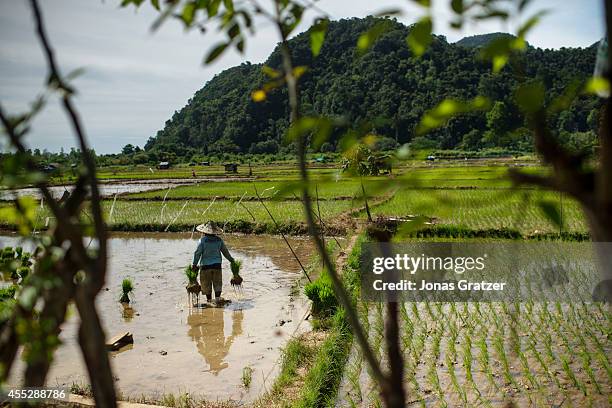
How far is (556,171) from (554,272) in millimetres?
7939

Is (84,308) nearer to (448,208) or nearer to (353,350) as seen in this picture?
(448,208)

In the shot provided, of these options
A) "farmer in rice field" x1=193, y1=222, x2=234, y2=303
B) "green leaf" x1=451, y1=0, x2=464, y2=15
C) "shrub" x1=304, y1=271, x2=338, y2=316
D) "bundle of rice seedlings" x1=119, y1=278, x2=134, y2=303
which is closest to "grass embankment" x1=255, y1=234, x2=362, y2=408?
"shrub" x1=304, y1=271, x2=338, y2=316

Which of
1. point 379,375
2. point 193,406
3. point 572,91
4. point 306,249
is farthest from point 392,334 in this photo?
point 306,249

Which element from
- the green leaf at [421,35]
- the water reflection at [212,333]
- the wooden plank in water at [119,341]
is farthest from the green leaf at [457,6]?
the wooden plank in water at [119,341]

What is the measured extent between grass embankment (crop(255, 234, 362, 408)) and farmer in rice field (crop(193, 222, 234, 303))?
6.35 ft

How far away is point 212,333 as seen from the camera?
6.34m

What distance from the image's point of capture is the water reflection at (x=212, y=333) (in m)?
5.52

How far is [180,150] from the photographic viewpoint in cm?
7681

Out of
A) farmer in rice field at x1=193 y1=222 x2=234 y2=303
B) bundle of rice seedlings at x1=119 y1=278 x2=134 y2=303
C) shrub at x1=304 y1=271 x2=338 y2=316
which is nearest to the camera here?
shrub at x1=304 y1=271 x2=338 y2=316

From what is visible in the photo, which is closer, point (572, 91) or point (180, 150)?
point (572, 91)

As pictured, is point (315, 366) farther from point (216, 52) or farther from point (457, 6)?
point (457, 6)

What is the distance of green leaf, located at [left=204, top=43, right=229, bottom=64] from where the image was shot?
790 millimetres

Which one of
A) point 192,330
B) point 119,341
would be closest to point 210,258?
point 192,330

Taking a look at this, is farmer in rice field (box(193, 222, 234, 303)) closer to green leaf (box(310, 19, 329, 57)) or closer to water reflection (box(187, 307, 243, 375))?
water reflection (box(187, 307, 243, 375))
